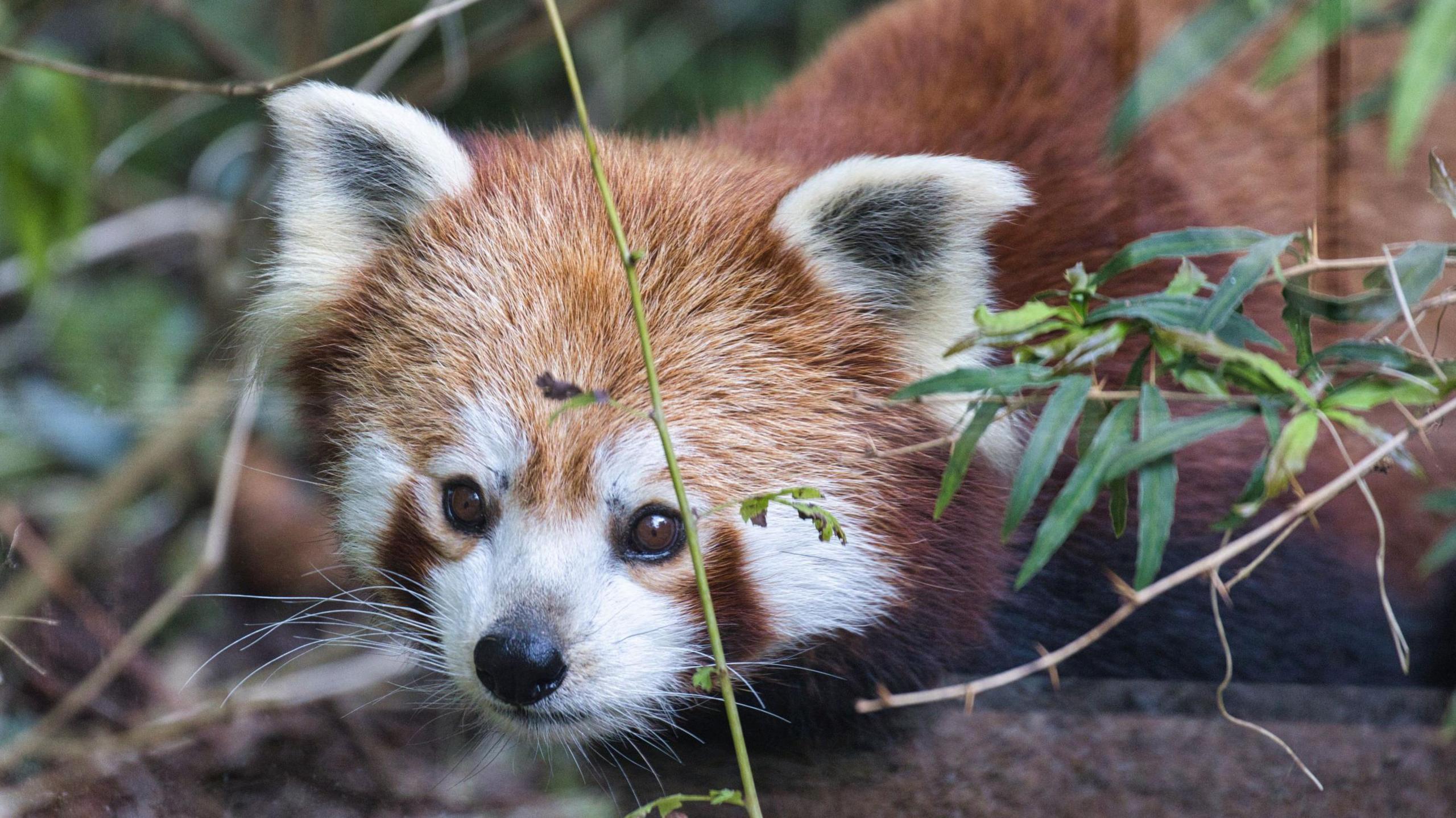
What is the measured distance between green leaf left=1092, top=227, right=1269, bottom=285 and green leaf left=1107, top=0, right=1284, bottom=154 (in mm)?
582

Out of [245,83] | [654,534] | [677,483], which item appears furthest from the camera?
[245,83]

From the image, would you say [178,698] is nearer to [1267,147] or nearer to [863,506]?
[863,506]

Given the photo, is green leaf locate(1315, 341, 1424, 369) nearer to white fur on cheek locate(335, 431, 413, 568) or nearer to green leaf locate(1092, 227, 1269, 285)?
green leaf locate(1092, 227, 1269, 285)

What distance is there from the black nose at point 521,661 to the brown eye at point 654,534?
0.16 metres

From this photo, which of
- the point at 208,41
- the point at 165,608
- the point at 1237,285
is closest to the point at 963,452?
the point at 1237,285

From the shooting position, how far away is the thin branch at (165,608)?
6.91ft

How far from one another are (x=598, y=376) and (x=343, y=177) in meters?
0.51

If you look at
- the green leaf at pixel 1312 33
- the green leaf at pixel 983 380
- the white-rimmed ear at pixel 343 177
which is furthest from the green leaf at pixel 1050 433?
the white-rimmed ear at pixel 343 177

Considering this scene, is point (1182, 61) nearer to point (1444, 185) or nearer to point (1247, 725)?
point (1444, 185)

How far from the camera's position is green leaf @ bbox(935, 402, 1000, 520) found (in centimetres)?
133

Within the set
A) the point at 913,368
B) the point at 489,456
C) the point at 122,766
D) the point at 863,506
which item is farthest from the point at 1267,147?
the point at 122,766

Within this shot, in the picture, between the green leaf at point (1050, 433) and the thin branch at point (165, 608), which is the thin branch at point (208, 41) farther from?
the green leaf at point (1050, 433)

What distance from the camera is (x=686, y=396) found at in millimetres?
1547

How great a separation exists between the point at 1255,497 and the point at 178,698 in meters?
2.14
